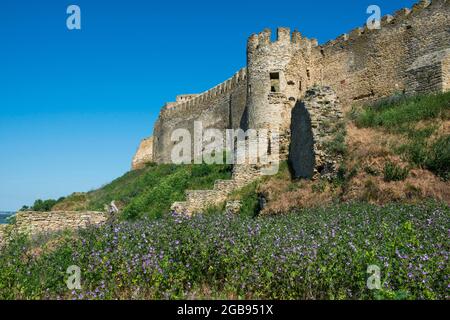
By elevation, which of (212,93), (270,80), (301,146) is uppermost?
(212,93)

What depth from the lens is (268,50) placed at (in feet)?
74.9

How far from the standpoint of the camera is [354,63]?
2361 cm

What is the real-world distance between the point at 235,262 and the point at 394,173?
6040mm

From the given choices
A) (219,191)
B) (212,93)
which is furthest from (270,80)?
(212,93)

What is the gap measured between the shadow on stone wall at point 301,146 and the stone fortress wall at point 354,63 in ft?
4.17

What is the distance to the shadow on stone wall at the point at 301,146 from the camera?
45.5 ft

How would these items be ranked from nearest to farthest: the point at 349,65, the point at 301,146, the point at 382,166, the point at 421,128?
the point at 382,166, the point at 421,128, the point at 301,146, the point at 349,65

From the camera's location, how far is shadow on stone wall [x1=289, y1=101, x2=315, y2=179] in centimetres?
1388

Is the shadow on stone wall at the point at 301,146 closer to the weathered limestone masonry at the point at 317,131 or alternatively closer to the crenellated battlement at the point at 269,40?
the weathered limestone masonry at the point at 317,131

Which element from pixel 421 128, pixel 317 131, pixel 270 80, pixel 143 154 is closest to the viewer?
pixel 421 128

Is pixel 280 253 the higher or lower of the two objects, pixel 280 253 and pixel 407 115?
the lower

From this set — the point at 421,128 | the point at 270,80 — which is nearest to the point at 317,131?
the point at 421,128

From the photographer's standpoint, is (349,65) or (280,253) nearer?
(280,253)

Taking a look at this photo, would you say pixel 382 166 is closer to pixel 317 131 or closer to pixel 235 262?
pixel 317 131
